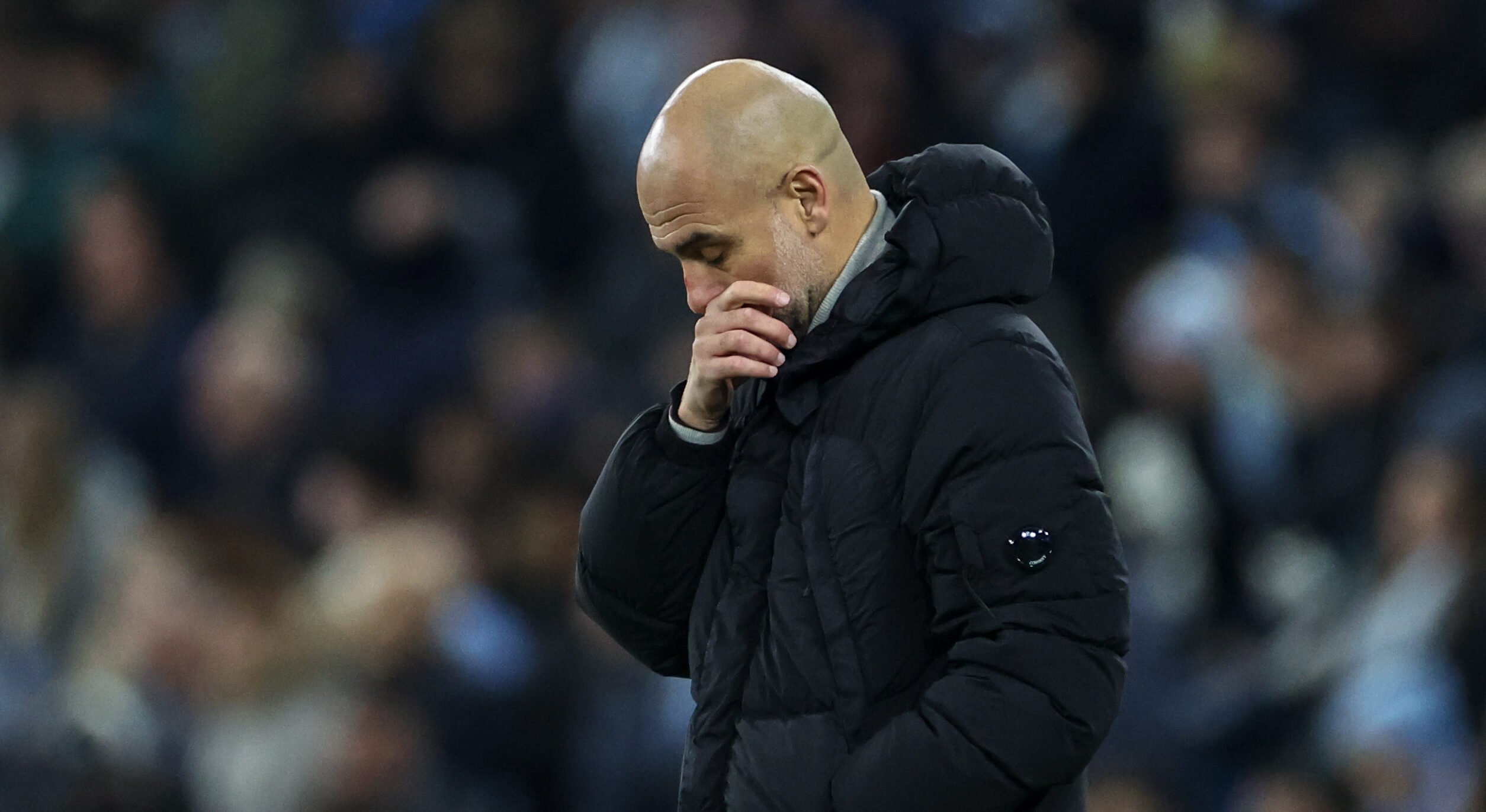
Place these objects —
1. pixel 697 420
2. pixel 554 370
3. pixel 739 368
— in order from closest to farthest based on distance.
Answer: pixel 739 368 → pixel 697 420 → pixel 554 370

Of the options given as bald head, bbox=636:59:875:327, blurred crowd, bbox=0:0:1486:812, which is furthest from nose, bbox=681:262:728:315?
blurred crowd, bbox=0:0:1486:812

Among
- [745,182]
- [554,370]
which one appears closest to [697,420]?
[745,182]

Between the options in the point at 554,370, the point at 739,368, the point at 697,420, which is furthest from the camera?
the point at 554,370

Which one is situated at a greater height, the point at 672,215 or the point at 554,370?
the point at 672,215

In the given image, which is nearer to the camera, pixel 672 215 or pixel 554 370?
pixel 672 215

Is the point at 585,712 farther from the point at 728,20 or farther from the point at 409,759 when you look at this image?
the point at 728,20

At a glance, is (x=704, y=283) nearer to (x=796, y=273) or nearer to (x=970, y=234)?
(x=796, y=273)

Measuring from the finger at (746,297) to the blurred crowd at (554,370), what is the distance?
2.33 m

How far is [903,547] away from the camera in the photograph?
1828 mm

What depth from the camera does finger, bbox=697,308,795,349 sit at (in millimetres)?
1844

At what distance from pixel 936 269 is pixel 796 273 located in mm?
134

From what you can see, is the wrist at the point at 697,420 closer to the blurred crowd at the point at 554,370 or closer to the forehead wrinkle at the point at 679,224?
the forehead wrinkle at the point at 679,224

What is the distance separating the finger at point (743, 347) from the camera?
1.83 m

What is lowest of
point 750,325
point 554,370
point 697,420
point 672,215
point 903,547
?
point 554,370
